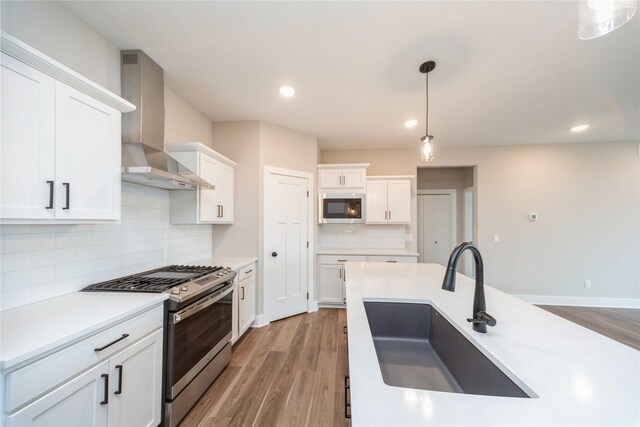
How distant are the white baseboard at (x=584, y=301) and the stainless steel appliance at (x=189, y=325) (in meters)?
4.69

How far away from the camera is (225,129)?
322 cm

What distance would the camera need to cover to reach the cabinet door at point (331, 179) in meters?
3.88

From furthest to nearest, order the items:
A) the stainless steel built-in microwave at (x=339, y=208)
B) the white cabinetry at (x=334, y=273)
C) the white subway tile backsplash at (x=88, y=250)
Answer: the stainless steel built-in microwave at (x=339, y=208), the white cabinetry at (x=334, y=273), the white subway tile backsplash at (x=88, y=250)

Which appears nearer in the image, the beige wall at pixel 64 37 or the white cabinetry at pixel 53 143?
the white cabinetry at pixel 53 143

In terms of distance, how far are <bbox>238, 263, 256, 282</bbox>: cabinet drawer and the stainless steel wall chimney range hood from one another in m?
1.08

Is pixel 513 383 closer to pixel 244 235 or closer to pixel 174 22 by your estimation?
pixel 174 22

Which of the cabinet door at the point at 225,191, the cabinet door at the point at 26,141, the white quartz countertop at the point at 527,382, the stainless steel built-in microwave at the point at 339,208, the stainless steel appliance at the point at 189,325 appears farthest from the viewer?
the stainless steel built-in microwave at the point at 339,208

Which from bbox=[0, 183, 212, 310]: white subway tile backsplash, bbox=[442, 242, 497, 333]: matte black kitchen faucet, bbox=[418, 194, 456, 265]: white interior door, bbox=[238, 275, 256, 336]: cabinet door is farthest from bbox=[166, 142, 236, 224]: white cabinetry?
bbox=[418, 194, 456, 265]: white interior door

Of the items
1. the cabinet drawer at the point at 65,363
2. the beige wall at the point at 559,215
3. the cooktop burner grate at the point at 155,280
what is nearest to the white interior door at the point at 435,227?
the beige wall at the point at 559,215

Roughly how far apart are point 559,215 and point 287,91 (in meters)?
4.73

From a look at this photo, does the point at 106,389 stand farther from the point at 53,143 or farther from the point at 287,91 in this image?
the point at 287,91

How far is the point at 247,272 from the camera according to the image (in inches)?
110

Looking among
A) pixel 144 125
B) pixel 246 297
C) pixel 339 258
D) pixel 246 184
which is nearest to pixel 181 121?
pixel 144 125

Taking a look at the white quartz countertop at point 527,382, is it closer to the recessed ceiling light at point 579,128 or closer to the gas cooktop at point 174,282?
the gas cooktop at point 174,282
